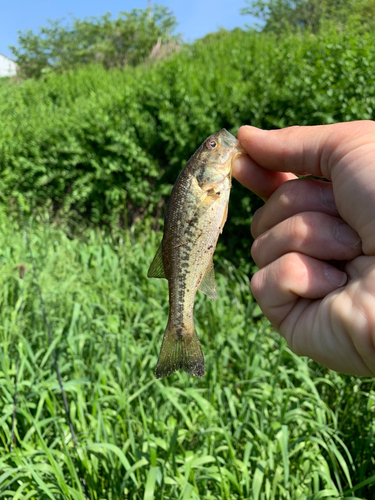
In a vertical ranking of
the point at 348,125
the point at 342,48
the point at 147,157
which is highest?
the point at 342,48

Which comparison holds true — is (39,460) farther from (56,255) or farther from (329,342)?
(56,255)

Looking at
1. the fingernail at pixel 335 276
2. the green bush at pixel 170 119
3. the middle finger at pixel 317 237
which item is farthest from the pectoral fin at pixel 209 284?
the green bush at pixel 170 119

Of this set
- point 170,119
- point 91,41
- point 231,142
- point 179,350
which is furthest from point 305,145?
point 91,41

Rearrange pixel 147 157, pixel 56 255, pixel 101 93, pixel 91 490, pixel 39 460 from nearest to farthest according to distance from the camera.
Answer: pixel 91 490 < pixel 39 460 < pixel 56 255 < pixel 147 157 < pixel 101 93

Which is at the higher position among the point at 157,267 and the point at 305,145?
the point at 305,145

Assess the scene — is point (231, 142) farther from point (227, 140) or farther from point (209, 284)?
point (209, 284)


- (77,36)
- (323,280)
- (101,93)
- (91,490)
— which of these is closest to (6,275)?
(91,490)

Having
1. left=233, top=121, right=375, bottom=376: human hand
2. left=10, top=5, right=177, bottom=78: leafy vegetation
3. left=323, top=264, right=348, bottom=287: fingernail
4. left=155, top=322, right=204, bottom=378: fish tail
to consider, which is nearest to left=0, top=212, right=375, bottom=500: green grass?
left=155, top=322, right=204, bottom=378: fish tail
